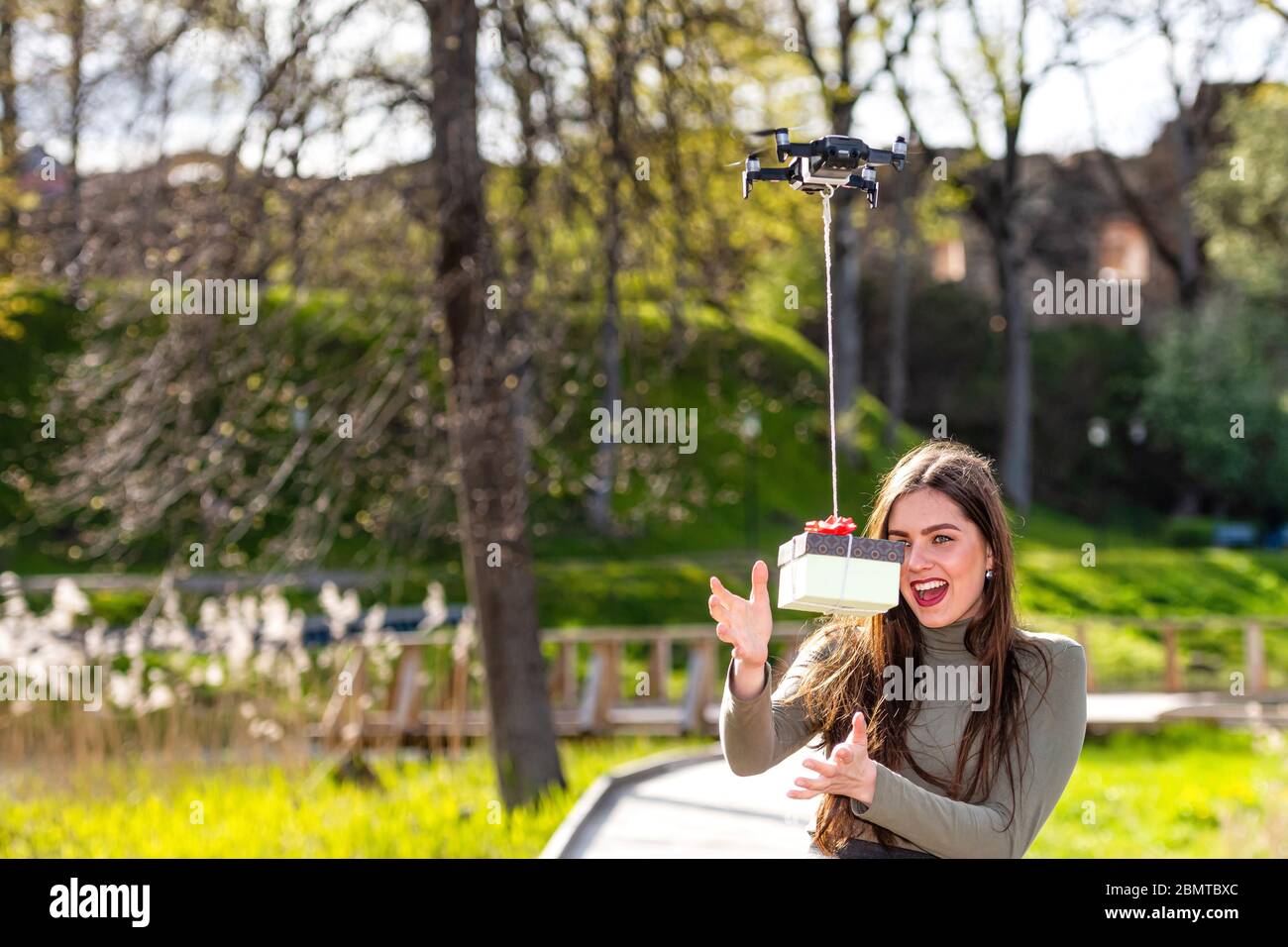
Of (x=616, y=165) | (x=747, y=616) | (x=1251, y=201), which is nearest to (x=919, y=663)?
(x=747, y=616)

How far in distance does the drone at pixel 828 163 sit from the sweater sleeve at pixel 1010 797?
1.06 meters

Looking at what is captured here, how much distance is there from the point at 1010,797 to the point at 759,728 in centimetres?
52

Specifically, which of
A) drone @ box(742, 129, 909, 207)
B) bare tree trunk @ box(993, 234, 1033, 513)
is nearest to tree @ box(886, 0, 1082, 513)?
bare tree trunk @ box(993, 234, 1033, 513)

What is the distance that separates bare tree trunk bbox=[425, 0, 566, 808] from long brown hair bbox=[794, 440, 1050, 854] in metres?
4.75

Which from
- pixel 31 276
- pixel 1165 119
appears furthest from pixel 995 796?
pixel 1165 119

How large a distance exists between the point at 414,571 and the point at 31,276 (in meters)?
11.8

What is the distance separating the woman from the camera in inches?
118

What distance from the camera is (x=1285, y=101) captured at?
968 inches

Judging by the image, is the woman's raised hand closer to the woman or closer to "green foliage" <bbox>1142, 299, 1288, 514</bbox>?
the woman

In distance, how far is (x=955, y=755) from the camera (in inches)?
122

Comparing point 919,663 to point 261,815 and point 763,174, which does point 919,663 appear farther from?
point 261,815

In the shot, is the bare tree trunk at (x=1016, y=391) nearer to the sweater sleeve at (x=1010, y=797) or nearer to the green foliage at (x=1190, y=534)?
the green foliage at (x=1190, y=534)

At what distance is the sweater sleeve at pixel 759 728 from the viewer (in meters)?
3.09
